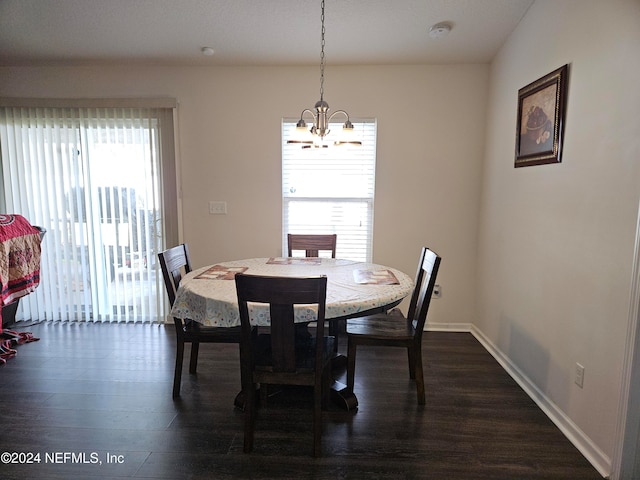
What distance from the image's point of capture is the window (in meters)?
3.28

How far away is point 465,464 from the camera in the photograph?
166 centimetres

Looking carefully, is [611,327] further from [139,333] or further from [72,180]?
[72,180]

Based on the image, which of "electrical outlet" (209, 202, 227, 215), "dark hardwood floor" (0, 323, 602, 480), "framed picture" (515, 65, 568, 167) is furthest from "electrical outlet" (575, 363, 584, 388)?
"electrical outlet" (209, 202, 227, 215)

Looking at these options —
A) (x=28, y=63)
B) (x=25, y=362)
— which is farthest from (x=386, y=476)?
(x=28, y=63)

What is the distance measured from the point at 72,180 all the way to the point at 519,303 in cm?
397

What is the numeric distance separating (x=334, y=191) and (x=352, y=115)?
707mm

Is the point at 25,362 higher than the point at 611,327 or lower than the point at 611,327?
lower


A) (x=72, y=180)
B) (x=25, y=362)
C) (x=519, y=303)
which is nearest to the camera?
(x=519, y=303)

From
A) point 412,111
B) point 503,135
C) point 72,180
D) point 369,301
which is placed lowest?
point 369,301

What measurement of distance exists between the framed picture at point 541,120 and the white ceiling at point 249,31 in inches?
25.8

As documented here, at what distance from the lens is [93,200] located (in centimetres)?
333

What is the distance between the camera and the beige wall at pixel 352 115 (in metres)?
3.15

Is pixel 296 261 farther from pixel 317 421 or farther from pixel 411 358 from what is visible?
pixel 317 421

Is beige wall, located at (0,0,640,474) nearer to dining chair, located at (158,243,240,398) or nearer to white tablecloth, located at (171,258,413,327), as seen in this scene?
white tablecloth, located at (171,258,413,327)
